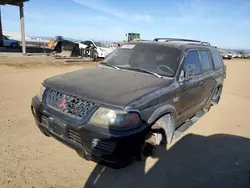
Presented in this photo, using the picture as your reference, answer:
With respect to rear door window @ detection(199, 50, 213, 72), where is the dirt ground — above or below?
below

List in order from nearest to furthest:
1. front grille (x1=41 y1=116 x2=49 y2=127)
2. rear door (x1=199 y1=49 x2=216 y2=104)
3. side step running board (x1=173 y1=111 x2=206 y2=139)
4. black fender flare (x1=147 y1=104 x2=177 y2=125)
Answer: black fender flare (x1=147 y1=104 x2=177 y2=125)
front grille (x1=41 y1=116 x2=49 y2=127)
side step running board (x1=173 y1=111 x2=206 y2=139)
rear door (x1=199 y1=49 x2=216 y2=104)

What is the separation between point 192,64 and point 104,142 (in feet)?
8.12

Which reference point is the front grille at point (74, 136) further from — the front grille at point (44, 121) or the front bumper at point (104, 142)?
the front grille at point (44, 121)

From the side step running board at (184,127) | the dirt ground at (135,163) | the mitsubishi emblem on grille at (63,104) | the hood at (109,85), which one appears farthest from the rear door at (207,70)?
the mitsubishi emblem on grille at (63,104)

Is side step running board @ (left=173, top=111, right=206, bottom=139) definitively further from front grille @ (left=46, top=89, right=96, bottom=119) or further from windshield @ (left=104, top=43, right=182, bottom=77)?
front grille @ (left=46, top=89, right=96, bottom=119)

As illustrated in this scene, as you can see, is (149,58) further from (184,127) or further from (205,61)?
(205,61)

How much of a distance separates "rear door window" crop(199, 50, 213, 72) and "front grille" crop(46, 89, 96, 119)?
2984 mm

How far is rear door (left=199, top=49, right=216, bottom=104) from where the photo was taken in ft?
15.0

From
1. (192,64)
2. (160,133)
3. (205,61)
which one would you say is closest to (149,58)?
(192,64)

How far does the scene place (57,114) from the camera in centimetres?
277

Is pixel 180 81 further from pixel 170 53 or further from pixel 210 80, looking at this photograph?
pixel 210 80

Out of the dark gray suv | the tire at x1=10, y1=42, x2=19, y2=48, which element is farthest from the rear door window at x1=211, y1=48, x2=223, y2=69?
the tire at x1=10, y1=42, x2=19, y2=48

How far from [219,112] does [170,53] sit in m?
3.08

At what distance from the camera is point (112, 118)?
2.45 metres
